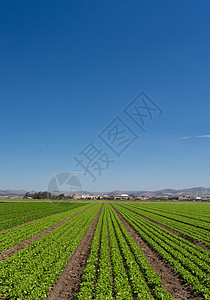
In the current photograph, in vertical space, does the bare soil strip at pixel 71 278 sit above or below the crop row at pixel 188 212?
below

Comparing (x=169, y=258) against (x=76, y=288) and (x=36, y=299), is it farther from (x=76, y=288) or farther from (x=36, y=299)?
(x=36, y=299)

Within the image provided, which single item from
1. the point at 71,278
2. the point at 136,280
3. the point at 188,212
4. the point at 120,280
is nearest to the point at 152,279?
the point at 136,280

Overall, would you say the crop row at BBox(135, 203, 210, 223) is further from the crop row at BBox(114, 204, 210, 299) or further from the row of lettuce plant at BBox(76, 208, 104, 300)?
the row of lettuce plant at BBox(76, 208, 104, 300)

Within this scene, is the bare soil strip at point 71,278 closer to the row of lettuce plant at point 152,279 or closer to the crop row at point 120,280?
the crop row at point 120,280

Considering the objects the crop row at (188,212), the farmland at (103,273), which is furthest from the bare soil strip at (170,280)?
the crop row at (188,212)

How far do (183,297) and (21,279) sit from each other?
346 inches

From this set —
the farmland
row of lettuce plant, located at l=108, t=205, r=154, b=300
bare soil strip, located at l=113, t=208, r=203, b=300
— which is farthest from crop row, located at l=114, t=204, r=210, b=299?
row of lettuce plant, located at l=108, t=205, r=154, b=300

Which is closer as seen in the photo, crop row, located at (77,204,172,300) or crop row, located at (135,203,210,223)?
crop row, located at (77,204,172,300)

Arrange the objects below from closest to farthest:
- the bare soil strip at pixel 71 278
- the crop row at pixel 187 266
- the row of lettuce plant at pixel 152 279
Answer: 1. the row of lettuce plant at pixel 152 279
2. the bare soil strip at pixel 71 278
3. the crop row at pixel 187 266

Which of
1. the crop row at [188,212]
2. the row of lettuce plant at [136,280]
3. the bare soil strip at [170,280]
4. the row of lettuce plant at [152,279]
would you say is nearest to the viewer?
the row of lettuce plant at [136,280]

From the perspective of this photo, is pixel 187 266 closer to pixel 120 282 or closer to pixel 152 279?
pixel 152 279

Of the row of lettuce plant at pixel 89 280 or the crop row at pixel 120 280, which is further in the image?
the crop row at pixel 120 280

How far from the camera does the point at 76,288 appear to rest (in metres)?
10.6

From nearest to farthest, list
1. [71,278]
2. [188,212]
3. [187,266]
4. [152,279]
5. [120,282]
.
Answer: [120,282]
[152,279]
[71,278]
[187,266]
[188,212]
